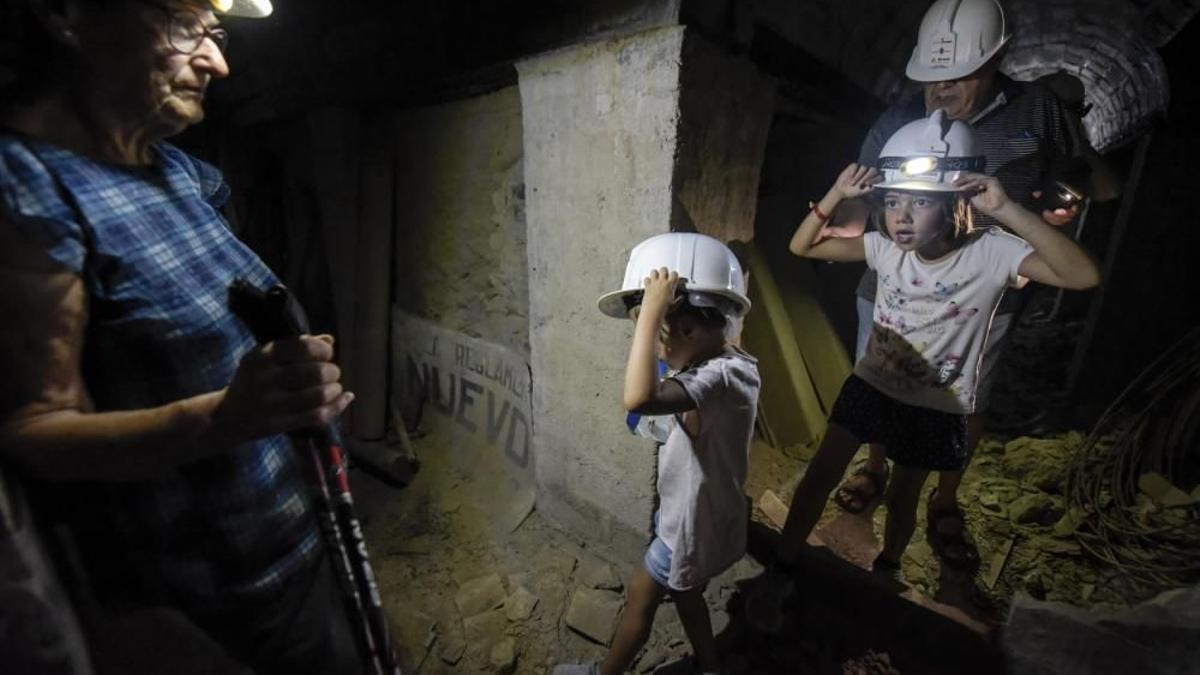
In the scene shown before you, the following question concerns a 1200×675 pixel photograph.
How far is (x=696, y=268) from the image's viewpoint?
74.0 inches

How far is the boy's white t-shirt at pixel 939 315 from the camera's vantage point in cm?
211

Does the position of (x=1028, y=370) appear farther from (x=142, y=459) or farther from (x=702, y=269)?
(x=142, y=459)

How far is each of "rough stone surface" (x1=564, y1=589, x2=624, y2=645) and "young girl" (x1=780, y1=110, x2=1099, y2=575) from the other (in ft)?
3.86

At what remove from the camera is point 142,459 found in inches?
38.6

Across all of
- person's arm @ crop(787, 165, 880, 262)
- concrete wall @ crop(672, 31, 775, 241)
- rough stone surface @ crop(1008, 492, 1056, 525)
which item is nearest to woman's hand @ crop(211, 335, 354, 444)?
concrete wall @ crop(672, 31, 775, 241)

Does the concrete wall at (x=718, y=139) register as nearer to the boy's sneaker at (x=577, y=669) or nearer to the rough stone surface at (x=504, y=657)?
the boy's sneaker at (x=577, y=669)

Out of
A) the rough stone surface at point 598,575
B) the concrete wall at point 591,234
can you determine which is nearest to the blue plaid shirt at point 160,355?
the concrete wall at point 591,234

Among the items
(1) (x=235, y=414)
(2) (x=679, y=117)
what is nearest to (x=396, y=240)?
(2) (x=679, y=117)

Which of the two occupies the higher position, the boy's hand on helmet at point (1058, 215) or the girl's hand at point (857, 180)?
the girl's hand at point (857, 180)

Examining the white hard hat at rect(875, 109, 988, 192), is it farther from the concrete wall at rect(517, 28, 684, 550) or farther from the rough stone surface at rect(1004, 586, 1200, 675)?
the rough stone surface at rect(1004, 586, 1200, 675)

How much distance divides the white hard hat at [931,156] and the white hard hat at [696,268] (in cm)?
86

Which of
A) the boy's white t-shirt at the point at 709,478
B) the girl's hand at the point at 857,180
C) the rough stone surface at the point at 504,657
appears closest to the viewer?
the boy's white t-shirt at the point at 709,478

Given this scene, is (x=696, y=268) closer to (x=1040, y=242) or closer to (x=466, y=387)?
(x=1040, y=242)

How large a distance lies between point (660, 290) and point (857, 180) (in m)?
1.25
